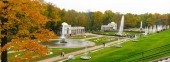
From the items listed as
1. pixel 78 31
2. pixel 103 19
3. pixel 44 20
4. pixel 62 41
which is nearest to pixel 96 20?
pixel 103 19

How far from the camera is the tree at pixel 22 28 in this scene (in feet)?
53.7

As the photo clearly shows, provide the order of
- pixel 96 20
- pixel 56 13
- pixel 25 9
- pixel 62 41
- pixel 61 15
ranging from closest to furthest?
pixel 25 9
pixel 62 41
pixel 56 13
pixel 61 15
pixel 96 20

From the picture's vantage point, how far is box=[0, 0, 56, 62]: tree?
53.7 feet

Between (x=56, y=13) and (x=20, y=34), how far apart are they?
99232 millimetres

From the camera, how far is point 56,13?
116 m

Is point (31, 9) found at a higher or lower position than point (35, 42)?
higher

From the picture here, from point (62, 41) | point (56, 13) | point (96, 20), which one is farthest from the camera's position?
point (96, 20)

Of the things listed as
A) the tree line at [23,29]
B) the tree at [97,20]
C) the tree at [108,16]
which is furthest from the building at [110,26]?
the tree line at [23,29]

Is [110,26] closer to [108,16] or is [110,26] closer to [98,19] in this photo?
[98,19]

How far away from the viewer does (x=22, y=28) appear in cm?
1706

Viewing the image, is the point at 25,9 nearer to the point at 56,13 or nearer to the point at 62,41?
the point at 62,41

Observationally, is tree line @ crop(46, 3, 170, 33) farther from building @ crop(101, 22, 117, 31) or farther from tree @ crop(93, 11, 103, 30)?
building @ crop(101, 22, 117, 31)

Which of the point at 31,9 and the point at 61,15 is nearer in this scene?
the point at 31,9

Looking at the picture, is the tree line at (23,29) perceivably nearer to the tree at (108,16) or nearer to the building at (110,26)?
the building at (110,26)
